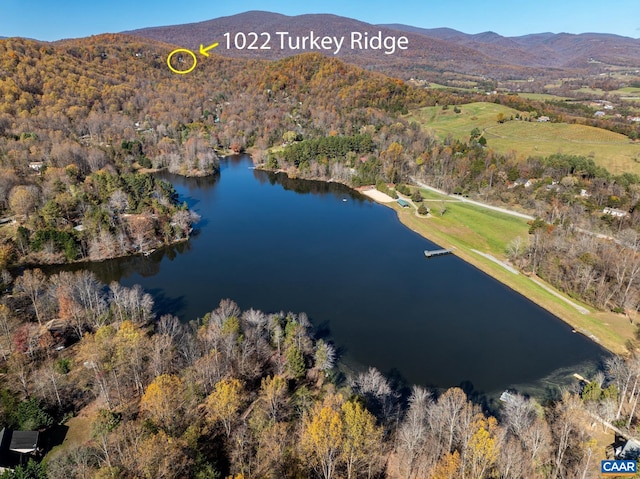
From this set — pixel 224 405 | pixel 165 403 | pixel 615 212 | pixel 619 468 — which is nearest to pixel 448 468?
pixel 619 468

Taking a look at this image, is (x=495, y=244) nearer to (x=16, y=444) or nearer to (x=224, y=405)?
(x=224, y=405)

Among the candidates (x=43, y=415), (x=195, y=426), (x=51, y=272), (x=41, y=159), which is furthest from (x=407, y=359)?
(x=41, y=159)

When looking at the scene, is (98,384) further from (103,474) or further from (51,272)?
(51,272)

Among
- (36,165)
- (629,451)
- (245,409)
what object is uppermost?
(36,165)

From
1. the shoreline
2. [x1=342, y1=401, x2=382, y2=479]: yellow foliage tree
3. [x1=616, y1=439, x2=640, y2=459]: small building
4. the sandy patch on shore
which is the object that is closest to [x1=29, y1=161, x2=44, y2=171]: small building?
the sandy patch on shore

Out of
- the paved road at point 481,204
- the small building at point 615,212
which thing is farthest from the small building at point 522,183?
the small building at point 615,212

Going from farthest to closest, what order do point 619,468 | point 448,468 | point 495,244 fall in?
point 495,244 → point 619,468 → point 448,468

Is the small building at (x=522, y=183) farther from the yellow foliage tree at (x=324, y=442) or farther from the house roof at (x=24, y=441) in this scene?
the house roof at (x=24, y=441)
